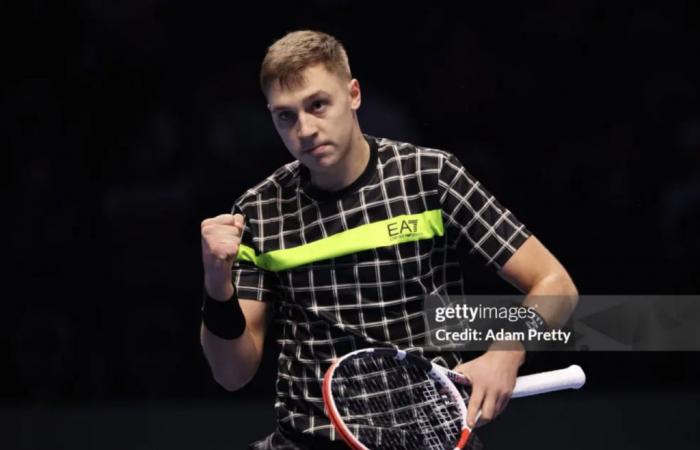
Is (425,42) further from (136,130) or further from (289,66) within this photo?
(289,66)

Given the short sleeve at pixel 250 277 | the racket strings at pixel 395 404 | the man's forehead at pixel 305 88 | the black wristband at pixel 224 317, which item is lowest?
the racket strings at pixel 395 404

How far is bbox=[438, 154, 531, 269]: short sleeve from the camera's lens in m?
2.54

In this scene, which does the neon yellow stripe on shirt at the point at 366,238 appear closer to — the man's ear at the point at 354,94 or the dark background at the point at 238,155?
the man's ear at the point at 354,94

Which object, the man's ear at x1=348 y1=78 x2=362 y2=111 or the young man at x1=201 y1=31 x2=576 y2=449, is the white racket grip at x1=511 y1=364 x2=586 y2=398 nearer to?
the young man at x1=201 y1=31 x2=576 y2=449

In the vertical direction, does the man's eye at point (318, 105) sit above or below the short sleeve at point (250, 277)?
above

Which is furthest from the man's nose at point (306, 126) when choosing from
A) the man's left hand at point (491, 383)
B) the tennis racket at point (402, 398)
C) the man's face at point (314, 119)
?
the man's left hand at point (491, 383)

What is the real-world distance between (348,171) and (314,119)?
5.6 inches

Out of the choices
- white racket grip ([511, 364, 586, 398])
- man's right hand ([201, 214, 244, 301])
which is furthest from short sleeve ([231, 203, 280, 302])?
white racket grip ([511, 364, 586, 398])

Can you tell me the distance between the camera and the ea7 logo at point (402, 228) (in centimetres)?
253

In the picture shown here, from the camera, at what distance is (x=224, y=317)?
2486 millimetres

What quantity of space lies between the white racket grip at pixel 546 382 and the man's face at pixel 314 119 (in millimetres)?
566
